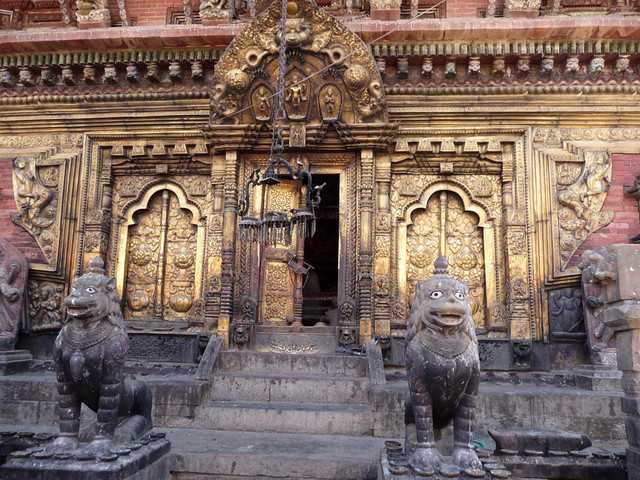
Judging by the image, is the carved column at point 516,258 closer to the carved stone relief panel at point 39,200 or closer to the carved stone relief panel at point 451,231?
the carved stone relief panel at point 451,231

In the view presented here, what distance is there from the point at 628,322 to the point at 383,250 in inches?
177

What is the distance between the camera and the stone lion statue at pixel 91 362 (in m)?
4.26

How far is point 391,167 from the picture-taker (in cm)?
934

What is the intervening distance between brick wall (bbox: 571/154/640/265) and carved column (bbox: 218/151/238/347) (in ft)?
19.3

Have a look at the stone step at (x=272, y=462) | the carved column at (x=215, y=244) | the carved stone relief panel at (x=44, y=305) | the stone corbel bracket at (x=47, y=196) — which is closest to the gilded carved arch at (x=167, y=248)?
the carved column at (x=215, y=244)

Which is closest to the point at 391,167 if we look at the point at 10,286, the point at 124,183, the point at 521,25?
the point at 521,25

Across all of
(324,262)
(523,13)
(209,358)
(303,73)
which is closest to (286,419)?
(209,358)

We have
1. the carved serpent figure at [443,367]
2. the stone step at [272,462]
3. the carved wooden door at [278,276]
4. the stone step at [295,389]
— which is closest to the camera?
the carved serpent figure at [443,367]

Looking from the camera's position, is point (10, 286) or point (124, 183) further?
point (124, 183)

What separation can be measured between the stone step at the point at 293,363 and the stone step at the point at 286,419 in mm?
1012

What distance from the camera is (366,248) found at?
877 cm

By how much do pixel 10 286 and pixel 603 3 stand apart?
480 inches

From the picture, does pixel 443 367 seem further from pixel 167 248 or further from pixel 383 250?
pixel 167 248

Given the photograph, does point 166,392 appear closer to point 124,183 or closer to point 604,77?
point 124,183
